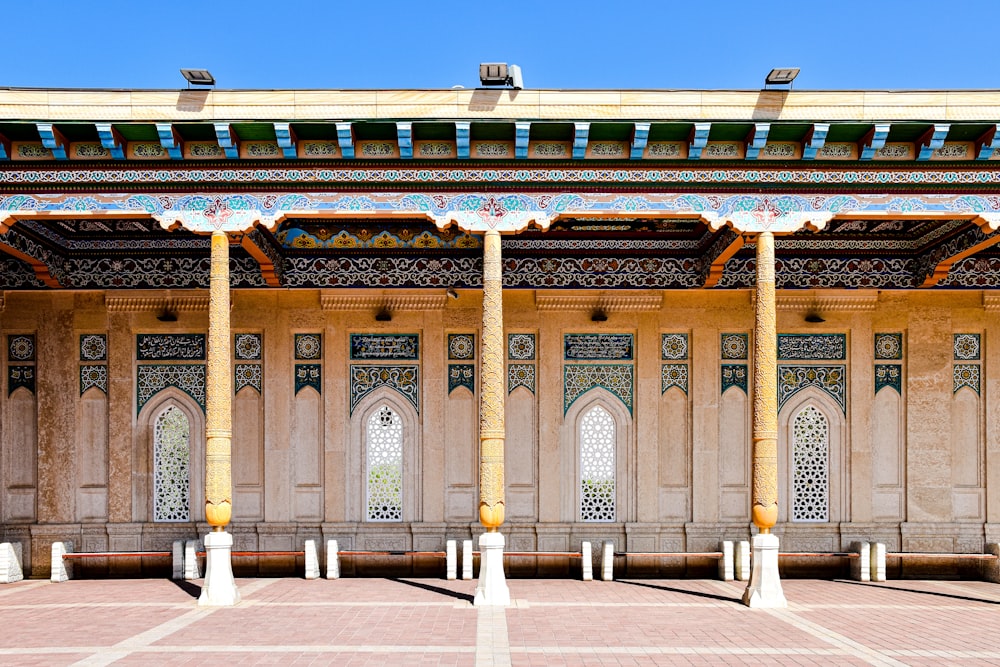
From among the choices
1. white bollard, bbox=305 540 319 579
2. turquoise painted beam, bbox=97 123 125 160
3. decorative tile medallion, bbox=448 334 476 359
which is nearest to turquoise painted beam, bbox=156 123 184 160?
turquoise painted beam, bbox=97 123 125 160

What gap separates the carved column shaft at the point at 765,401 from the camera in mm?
9406

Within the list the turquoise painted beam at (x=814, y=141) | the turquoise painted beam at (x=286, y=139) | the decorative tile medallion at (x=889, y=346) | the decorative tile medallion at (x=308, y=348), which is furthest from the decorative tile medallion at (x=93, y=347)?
the decorative tile medallion at (x=889, y=346)

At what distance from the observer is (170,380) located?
1262cm

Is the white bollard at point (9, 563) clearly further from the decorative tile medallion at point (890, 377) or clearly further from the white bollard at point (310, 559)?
the decorative tile medallion at point (890, 377)

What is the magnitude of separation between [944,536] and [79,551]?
13.0 m

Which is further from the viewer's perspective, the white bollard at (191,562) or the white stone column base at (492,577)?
the white bollard at (191,562)

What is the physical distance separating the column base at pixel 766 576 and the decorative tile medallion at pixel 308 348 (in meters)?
6.96

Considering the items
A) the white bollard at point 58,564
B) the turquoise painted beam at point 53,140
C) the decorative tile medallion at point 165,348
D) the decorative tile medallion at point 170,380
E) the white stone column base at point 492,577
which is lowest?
the white bollard at point 58,564

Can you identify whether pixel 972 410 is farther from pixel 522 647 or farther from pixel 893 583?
pixel 522 647

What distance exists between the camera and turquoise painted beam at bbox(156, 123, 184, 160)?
30.5ft

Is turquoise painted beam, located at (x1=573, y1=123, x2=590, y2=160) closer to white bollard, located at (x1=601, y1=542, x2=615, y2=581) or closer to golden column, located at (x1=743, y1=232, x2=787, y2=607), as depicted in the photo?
golden column, located at (x1=743, y1=232, x2=787, y2=607)

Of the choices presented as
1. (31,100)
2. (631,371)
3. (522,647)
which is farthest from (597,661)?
(31,100)

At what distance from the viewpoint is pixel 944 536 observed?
1237cm

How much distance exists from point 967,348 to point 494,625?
8947mm
